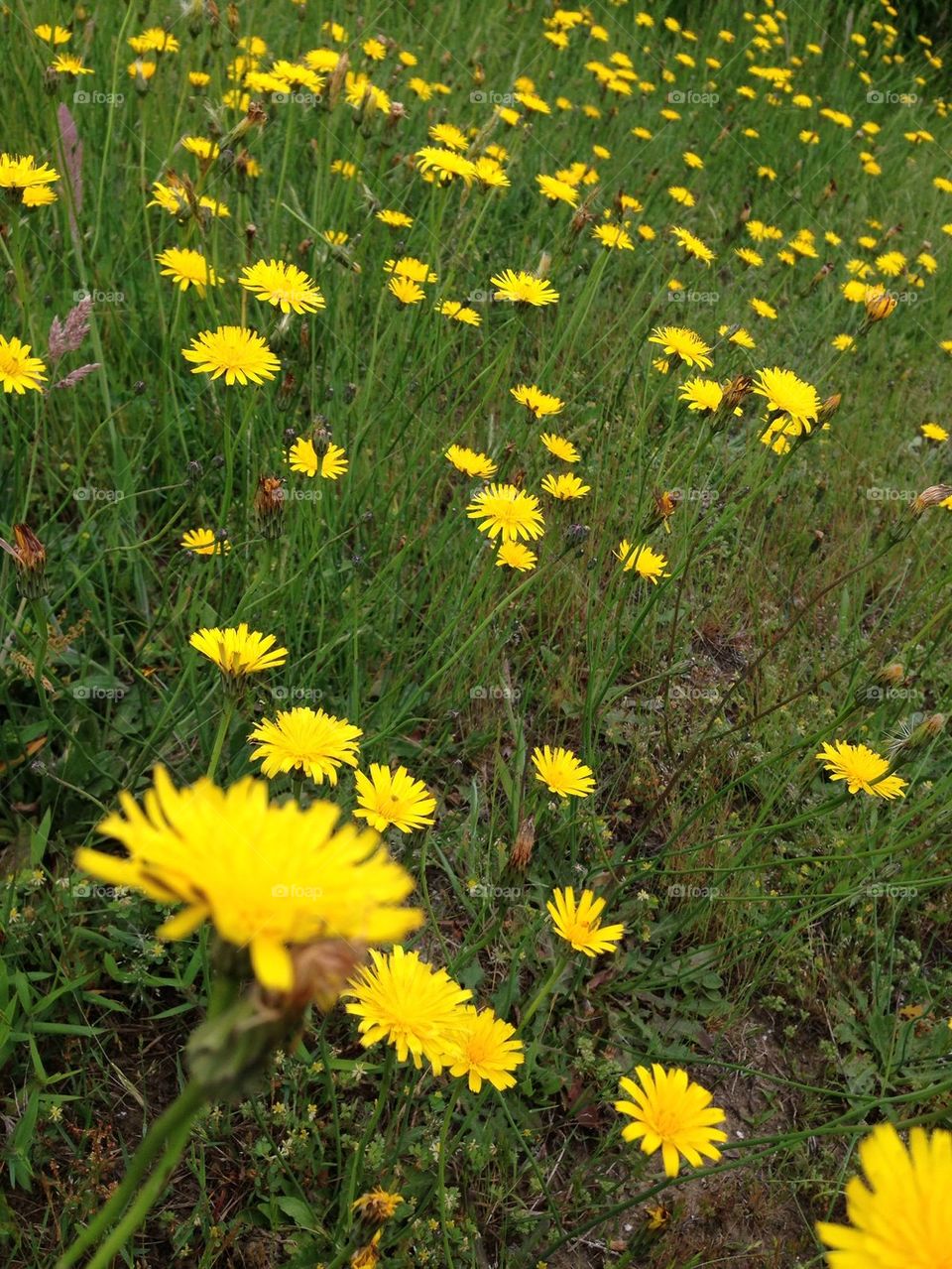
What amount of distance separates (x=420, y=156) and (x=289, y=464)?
96 centimetres

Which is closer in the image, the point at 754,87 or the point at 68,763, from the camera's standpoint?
the point at 68,763

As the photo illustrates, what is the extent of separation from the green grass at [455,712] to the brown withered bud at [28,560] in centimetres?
6

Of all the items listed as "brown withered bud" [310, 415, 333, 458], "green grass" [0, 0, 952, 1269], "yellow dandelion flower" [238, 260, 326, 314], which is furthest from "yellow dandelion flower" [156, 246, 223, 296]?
"brown withered bud" [310, 415, 333, 458]

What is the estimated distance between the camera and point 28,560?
1.31 metres

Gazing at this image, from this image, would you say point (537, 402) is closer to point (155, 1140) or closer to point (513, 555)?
Result: point (513, 555)

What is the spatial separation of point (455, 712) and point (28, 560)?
83 centimetres

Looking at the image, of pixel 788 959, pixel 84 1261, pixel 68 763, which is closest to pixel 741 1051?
pixel 788 959

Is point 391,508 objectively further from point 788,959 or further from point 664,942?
point 788,959

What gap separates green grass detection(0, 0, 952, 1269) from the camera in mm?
1401

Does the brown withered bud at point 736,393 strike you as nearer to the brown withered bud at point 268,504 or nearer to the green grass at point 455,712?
the green grass at point 455,712

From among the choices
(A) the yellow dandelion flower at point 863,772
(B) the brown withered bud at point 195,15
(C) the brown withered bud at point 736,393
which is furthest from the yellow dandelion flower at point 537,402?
(B) the brown withered bud at point 195,15

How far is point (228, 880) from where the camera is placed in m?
0.57

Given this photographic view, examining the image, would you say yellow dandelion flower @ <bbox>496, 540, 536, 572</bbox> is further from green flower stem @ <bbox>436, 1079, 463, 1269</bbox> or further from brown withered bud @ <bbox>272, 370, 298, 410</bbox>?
green flower stem @ <bbox>436, 1079, 463, 1269</bbox>

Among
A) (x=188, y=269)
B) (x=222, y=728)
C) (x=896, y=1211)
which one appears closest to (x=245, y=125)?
(x=188, y=269)
